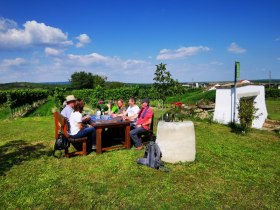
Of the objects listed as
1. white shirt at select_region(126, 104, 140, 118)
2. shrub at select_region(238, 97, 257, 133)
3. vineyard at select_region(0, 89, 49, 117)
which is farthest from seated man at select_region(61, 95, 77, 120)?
vineyard at select_region(0, 89, 49, 117)

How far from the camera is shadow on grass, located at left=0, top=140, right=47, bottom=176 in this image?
235 inches

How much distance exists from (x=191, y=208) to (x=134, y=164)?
2.13 metres

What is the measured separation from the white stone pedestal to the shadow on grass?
3.33 meters

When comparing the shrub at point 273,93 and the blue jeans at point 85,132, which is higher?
the shrub at point 273,93

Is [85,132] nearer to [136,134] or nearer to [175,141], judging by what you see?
[136,134]

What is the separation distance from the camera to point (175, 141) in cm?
569

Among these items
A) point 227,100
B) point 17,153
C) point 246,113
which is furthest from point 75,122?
point 227,100

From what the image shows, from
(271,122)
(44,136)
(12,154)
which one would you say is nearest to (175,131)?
(12,154)

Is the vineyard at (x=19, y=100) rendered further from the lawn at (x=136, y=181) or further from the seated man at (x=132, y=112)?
the lawn at (x=136, y=181)

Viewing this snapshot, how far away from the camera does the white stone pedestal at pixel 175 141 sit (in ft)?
18.6

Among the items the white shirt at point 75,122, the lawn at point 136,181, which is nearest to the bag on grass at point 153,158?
the lawn at point 136,181

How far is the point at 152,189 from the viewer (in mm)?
4438

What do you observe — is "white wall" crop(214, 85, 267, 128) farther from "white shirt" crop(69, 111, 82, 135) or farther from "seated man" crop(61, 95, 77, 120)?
"white shirt" crop(69, 111, 82, 135)

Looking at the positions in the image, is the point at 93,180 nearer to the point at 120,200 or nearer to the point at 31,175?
the point at 120,200
